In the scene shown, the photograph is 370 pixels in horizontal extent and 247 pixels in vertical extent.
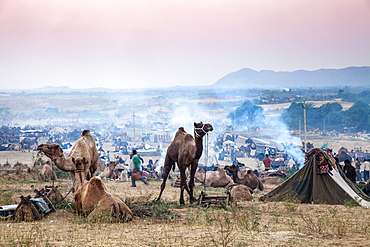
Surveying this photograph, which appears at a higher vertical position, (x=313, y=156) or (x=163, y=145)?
(x=313, y=156)

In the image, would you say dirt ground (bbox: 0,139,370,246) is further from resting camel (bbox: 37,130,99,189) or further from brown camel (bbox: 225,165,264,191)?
brown camel (bbox: 225,165,264,191)

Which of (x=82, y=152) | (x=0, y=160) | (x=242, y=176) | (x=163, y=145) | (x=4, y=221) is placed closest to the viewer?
(x=4, y=221)

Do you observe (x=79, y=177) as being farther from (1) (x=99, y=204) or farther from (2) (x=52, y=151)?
(1) (x=99, y=204)

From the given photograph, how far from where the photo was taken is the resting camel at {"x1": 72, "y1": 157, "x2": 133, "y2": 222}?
9.62 metres

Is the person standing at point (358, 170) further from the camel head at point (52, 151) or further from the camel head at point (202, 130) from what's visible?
the camel head at point (52, 151)

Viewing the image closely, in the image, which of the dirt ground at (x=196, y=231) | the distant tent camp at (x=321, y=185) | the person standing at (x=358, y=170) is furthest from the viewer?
the person standing at (x=358, y=170)

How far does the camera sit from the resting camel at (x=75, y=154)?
38.9 ft

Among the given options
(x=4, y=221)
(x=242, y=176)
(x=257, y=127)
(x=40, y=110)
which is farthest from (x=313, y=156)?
(x=40, y=110)

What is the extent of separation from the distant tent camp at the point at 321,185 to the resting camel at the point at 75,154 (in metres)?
4.83

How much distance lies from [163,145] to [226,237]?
41.9 m

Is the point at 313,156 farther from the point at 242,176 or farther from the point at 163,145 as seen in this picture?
the point at 163,145

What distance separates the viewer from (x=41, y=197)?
35.9ft

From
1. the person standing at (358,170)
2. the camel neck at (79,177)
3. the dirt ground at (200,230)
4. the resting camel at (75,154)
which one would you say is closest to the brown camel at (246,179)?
the dirt ground at (200,230)

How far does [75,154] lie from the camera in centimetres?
1266
